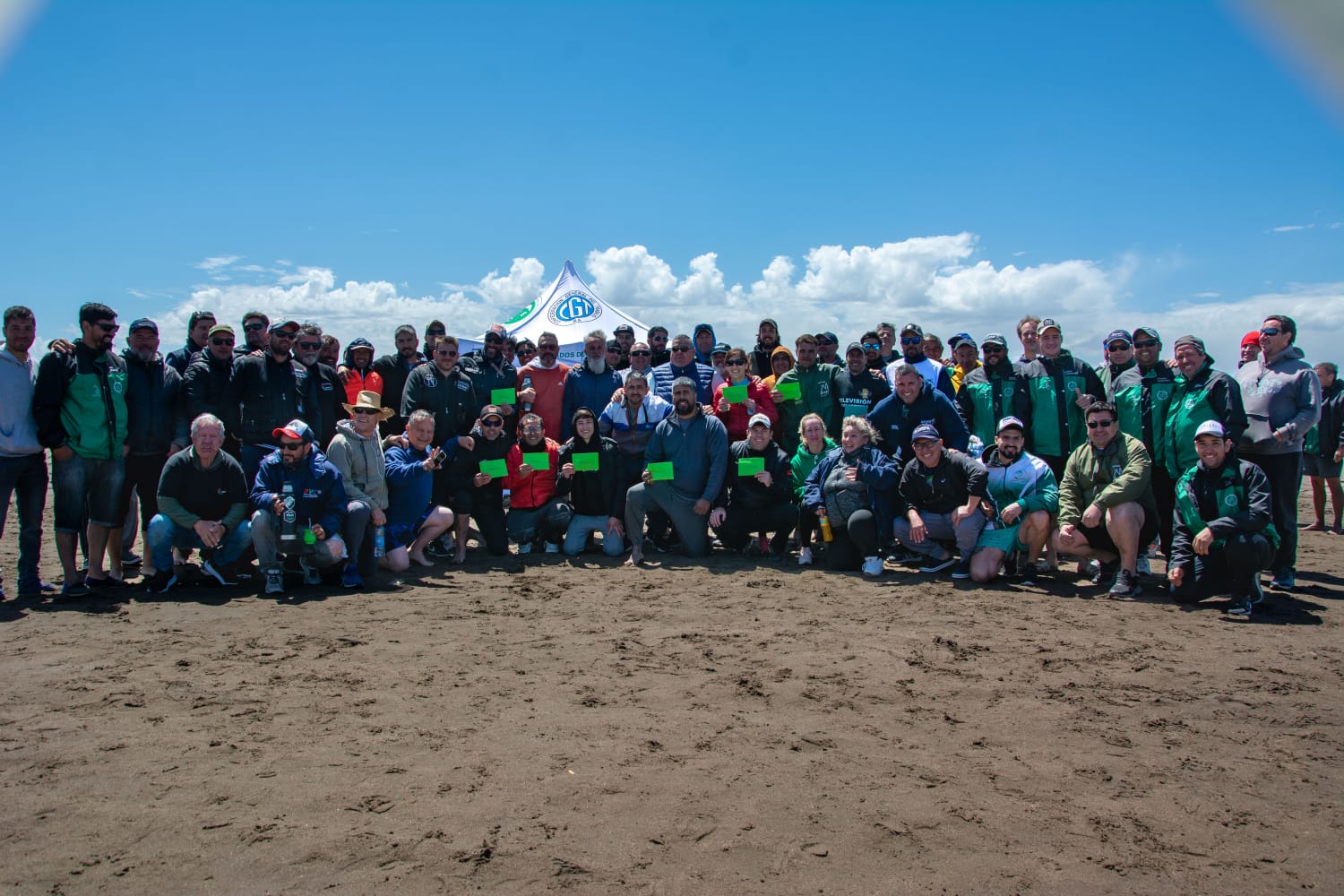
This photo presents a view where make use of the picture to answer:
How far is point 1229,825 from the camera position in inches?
128

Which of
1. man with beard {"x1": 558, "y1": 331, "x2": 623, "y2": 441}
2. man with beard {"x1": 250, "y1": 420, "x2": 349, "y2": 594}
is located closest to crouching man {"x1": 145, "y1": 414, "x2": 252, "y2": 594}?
man with beard {"x1": 250, "y1": 420, "x2": 349, "y2": 594}

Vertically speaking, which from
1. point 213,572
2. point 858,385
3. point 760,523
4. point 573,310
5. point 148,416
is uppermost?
point 573,310

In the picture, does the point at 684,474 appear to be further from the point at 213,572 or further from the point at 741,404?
the point at 213,572

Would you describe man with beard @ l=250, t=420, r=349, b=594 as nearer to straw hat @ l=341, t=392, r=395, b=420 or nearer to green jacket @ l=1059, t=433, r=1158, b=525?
straw hat @ l=341, t=392, r=395, b=420

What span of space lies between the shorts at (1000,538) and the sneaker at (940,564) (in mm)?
382

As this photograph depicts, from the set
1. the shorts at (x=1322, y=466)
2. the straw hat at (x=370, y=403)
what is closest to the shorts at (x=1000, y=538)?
the shorts at (x=1322, y=466)

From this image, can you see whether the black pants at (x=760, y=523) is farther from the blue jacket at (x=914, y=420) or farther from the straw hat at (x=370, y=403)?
the straw hat at (x=370, y=403)

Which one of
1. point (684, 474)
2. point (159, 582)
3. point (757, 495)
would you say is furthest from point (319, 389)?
point (757, 495)

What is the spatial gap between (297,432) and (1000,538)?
569cm

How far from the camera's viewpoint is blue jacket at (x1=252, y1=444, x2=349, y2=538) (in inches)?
266

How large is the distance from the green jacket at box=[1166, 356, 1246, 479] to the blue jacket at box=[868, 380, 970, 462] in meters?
1.60

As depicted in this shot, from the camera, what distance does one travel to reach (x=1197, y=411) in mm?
6719

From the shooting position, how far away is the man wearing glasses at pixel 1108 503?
674 centimetres

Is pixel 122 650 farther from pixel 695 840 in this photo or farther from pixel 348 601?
pixel 695 840
